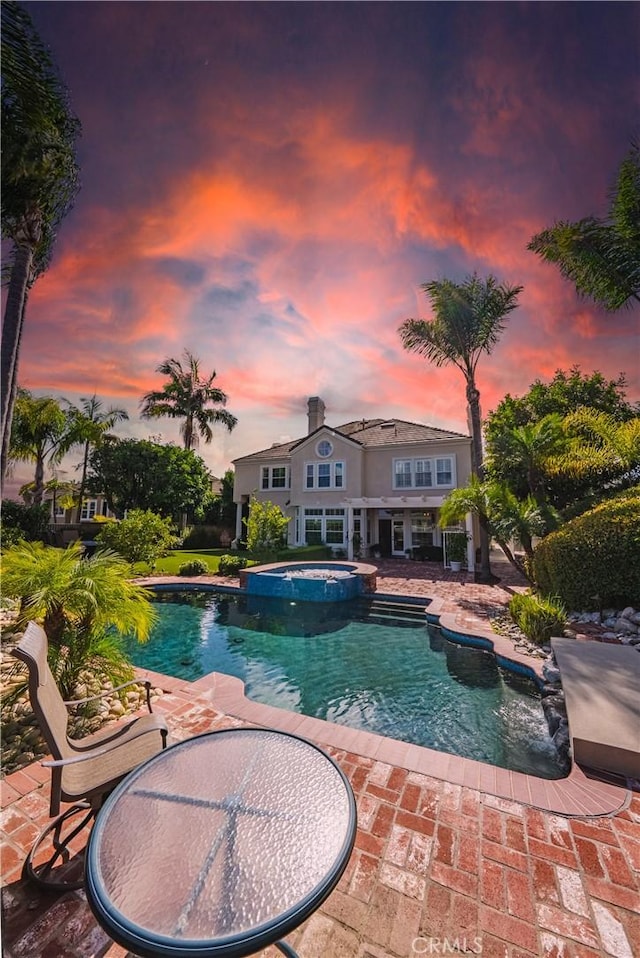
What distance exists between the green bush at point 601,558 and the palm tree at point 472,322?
7.03 m

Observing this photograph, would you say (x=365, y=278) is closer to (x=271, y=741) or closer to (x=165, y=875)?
(x=271, y=741)

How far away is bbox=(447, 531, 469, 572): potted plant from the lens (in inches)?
744

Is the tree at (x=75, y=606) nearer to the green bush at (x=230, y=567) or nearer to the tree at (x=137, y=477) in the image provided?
the green bush at (x=230, y=567)

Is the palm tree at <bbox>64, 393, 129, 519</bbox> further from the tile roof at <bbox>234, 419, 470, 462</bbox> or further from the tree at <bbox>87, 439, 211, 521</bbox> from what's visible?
the tile roof at <bbox>234, 419, 470, 462</bbox>

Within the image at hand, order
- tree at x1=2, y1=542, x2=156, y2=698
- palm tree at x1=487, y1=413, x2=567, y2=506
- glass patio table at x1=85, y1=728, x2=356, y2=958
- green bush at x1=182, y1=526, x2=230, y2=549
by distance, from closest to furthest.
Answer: glass patio table at x1=85, y1=728, x2=356, y2=958 → tree at x1=2, y1=542, x2=156, y2=698 → palm tree at x1=487, y1=413, x2=567, y2=506 → green bush at x1=182, y1=526, x2=230, y2=549

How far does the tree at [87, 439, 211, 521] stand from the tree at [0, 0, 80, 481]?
62.8ft

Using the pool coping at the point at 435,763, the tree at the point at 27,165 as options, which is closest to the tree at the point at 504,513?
the pool coping at the point at 435,763

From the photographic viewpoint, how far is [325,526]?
25.0 meters

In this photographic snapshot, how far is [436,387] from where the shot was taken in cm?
1962

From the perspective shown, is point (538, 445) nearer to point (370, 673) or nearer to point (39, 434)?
point (370, 673)

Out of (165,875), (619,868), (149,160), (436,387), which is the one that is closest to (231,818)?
(165,875)

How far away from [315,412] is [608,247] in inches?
773

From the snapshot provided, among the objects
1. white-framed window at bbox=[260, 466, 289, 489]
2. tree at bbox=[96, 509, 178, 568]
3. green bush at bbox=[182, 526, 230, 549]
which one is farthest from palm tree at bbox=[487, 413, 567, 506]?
green bush at bbox=[182, 526, 230, 549]

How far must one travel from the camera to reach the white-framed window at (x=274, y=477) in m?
27.3
